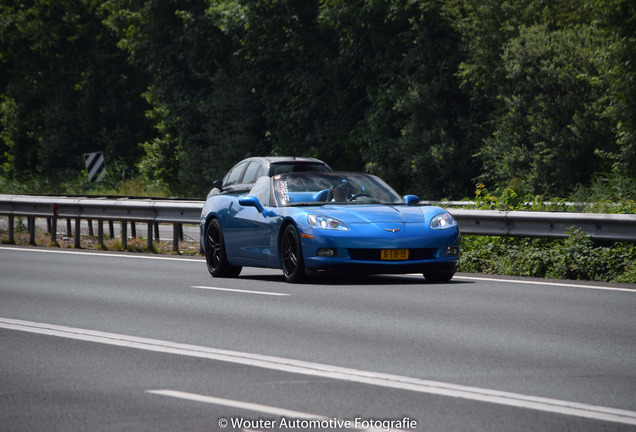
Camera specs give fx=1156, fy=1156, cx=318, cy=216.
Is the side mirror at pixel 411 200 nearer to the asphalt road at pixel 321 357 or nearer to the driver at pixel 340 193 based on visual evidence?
the driver at pixel 340 193

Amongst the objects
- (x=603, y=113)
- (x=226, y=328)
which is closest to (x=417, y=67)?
(x=603, y=113)

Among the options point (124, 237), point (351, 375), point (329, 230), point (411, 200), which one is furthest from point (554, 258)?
point (124, 237)

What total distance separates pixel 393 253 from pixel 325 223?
83 cm

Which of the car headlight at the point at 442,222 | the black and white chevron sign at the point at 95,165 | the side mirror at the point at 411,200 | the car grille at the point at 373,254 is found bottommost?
the black and white chevron sign at the point at 95,165

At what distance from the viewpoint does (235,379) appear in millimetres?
7062

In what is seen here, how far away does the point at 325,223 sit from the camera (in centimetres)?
1289

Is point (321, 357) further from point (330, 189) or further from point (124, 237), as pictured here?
point (124, 237)

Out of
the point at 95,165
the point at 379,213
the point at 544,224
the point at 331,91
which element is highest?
the point at 331,91

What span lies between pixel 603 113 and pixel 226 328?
20363 mm

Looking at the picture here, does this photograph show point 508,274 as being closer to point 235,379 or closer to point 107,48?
point 235,379

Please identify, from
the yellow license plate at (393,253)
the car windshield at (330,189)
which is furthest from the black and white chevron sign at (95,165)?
the yellow license plate at (393,253)

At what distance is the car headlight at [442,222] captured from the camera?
516 inches

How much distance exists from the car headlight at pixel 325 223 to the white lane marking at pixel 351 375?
393cm

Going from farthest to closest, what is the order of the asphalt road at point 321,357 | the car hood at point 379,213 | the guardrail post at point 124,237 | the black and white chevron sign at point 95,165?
the black and white chevron sign at point 95,165
the guardrail post at point 124,237
the car hood at point 379,213
the asphalt road at point 321,357
